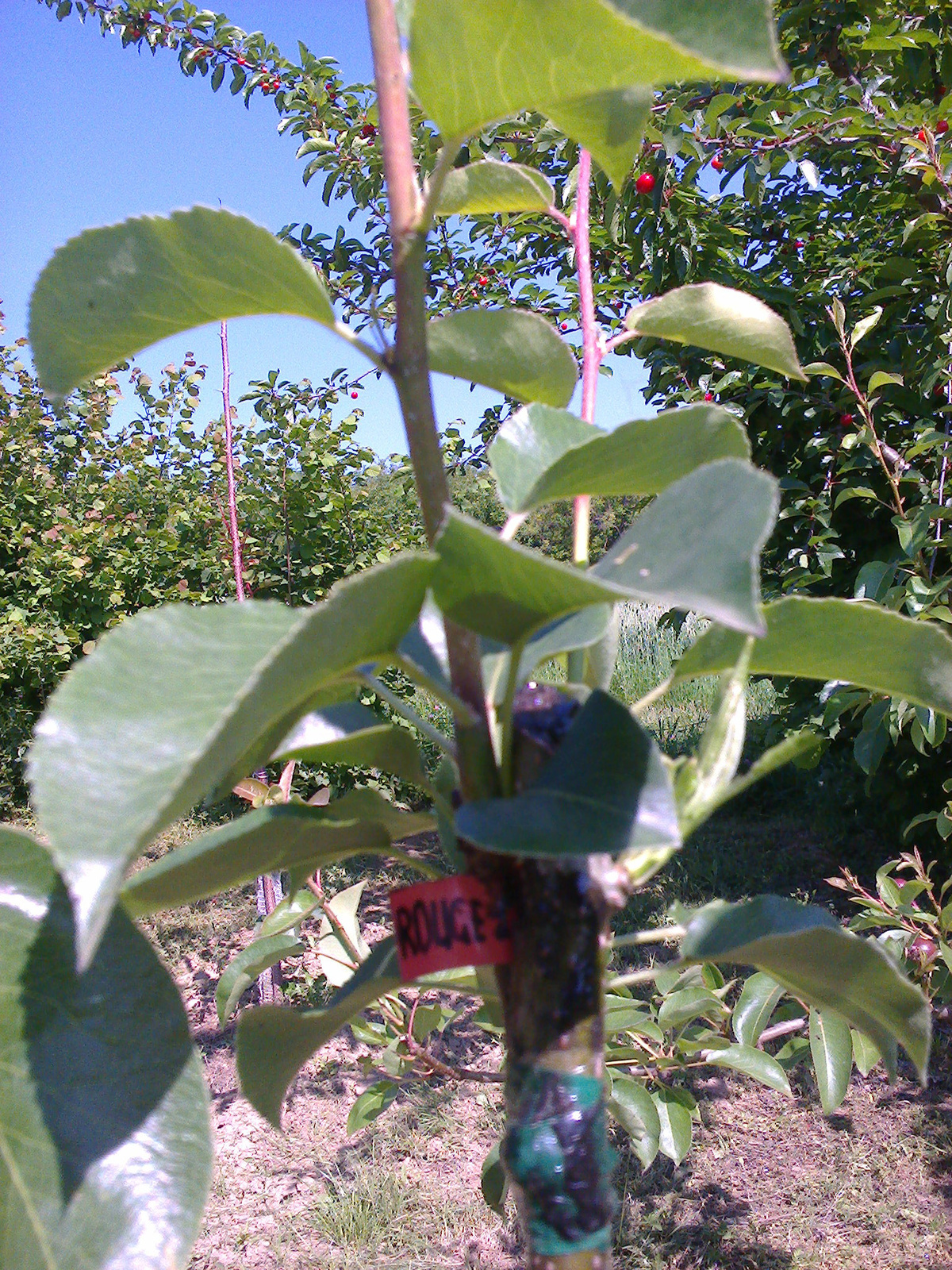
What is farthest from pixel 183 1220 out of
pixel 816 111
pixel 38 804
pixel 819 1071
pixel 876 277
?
pixel 876 277

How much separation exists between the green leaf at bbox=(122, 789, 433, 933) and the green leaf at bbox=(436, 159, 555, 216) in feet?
1.17

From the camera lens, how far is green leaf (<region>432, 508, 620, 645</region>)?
30 centimetres

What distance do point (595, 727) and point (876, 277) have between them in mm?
2836

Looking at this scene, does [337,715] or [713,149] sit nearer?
[337,715]

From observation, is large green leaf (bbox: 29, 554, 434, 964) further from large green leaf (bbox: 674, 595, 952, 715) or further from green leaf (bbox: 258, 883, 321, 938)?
green leaf (bbox: 258, 883, 321, 938)

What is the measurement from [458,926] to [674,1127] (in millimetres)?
1043

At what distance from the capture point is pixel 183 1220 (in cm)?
32

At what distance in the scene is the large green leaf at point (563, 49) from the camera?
1.00 ft

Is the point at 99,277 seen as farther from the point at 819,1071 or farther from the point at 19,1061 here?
the point at 819,1071

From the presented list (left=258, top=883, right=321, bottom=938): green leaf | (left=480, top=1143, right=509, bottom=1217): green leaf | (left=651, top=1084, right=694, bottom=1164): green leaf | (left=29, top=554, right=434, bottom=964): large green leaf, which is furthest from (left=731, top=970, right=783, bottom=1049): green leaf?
(left=29, top=554, right=434, bottom=964): large green leaf

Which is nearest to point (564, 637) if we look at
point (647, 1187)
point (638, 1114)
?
point (638, 1114)

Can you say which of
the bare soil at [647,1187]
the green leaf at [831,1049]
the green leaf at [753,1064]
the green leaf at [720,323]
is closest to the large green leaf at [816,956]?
the green leaf at [720,323]

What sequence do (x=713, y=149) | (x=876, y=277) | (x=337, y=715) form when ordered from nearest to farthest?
1. (x=337, y=715)
2. (x=713, y=149)
3. (x=876, y=277)

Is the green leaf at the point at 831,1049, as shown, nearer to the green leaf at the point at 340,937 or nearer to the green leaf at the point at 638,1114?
the green leaf at the point at 638,1114
